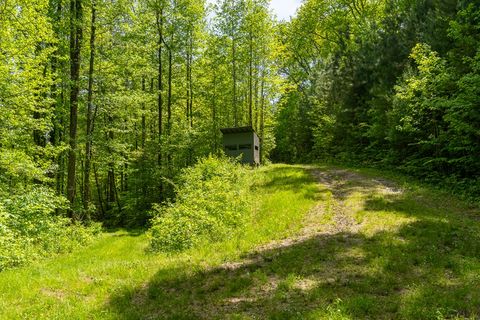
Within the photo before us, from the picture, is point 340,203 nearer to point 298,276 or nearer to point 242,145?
point 298,276

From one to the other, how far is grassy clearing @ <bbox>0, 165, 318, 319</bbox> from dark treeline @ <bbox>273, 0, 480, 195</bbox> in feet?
28.1

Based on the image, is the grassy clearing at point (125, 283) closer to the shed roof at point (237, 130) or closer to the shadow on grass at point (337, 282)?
the shadow on grass at point (337, 282)

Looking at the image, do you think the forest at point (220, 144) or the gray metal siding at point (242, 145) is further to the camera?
the gray metal siding at point (242, 145)

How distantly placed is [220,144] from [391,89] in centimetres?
1374

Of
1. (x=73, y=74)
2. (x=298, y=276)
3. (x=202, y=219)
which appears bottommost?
(x=298, y=276)

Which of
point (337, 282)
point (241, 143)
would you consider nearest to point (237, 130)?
point (241, 143)

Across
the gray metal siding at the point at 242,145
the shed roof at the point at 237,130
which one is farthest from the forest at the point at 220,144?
the shed roof at the point at 237,130

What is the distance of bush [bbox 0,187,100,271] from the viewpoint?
10.4 metres

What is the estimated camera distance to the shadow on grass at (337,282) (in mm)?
6188

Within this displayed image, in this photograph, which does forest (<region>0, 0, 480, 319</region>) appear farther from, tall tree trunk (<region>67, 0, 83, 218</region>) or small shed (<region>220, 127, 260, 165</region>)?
small shed (<region>220, 127, 260, 165</region>)

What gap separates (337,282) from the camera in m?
7.34

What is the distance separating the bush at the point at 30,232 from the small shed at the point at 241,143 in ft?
40.4

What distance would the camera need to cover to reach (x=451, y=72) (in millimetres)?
16172

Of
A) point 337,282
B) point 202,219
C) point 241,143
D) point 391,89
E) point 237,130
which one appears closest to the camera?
point 337,282
